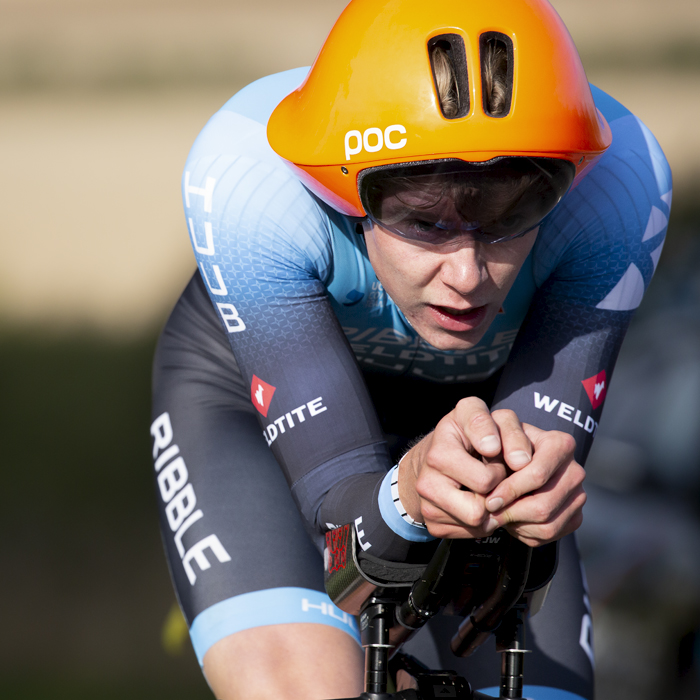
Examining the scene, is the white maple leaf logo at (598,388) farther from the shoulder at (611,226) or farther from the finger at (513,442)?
the finger at (513,442)

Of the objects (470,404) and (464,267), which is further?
(464,267)

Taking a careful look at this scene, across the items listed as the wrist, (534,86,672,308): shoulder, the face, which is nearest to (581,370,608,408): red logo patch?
(534,86,672,308): shoulder

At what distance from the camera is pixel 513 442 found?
800 millimetres

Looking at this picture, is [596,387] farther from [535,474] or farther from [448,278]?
[535,474]

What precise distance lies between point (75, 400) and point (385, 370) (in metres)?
2.60

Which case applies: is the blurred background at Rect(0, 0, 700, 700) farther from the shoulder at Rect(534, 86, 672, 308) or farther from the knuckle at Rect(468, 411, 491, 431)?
the knuckle at Rect(468, 411, 491, 431)

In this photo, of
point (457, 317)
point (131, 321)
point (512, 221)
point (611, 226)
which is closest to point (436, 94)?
point (512, 221)

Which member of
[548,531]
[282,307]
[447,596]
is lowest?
[447,596]

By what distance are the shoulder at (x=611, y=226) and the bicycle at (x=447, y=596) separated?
0.47 meters

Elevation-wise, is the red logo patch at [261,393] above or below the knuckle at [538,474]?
above

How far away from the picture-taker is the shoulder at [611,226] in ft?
4.20

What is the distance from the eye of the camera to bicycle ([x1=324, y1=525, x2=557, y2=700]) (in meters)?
0.95

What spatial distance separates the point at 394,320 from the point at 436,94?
446mm

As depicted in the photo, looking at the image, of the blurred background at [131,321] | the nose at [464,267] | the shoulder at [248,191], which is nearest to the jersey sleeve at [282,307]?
the shoulder at [248,191]
